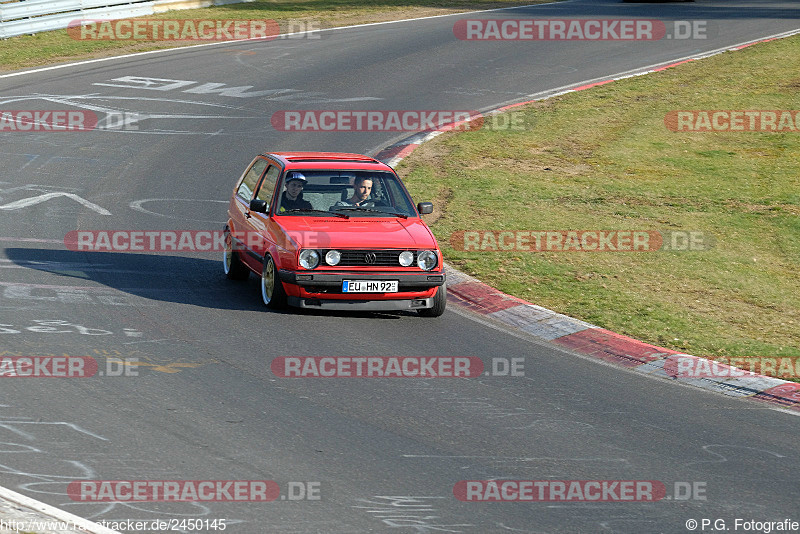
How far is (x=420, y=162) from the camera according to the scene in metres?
19.7

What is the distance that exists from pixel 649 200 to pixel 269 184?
24.3ft

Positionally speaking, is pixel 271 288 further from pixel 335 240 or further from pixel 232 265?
pixel 232 265

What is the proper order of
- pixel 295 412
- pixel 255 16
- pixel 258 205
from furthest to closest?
pixel 255 16, pixel 258 205, pixel 295 412

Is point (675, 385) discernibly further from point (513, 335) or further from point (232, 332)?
point (232, 332)

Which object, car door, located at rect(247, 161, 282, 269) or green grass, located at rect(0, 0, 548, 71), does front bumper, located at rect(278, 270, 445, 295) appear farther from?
green grass, located at rect(0, 0, 548, 71)

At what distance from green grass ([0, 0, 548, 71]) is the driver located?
1739cm

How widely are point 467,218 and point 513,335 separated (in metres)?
4.95

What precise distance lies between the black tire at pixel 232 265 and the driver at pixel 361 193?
151cm

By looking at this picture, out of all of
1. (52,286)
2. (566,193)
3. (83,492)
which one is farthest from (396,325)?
(566,193)

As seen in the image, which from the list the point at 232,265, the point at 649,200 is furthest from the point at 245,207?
the point at 649,200

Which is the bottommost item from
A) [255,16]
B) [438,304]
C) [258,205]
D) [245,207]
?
[438,304]

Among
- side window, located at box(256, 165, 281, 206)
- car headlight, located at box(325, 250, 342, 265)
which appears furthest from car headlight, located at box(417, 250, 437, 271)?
side window, located at box(256, 165, 281, 206)

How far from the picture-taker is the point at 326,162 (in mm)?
13062

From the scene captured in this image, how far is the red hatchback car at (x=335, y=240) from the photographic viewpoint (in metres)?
11.6
